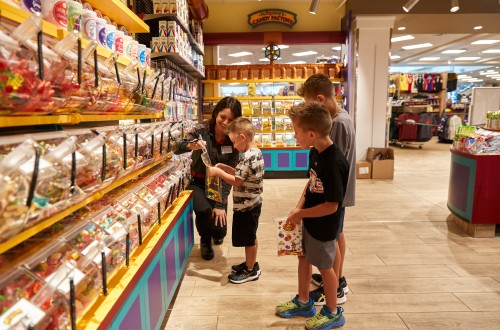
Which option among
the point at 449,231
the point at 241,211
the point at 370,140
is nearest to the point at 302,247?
the point at 241,211

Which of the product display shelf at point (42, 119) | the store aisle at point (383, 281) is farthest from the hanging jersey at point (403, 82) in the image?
the product display shelf at point (42, 119)

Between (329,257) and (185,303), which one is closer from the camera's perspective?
(329,257)

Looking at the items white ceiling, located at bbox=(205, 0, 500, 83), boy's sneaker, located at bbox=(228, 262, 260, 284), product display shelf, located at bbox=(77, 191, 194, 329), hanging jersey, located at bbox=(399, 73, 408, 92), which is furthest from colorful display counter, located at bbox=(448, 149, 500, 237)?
hanging jersey, located at bbox=(399, 73, 408, 92)

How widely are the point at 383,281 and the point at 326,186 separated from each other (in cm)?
137

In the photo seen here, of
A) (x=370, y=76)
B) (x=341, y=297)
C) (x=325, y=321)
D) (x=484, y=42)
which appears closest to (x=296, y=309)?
(x=325, y=321)

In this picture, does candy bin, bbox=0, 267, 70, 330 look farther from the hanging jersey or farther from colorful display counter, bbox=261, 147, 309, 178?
the hanging jersey

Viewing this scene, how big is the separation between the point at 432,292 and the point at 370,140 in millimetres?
4981

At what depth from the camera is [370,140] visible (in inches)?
287

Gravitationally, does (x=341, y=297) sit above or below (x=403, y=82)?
below

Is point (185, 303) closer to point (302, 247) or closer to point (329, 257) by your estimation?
point (302, 247)

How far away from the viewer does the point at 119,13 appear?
2146 mm

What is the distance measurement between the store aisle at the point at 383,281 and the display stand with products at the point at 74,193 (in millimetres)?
538

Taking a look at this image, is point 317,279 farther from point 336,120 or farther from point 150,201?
point 150,201

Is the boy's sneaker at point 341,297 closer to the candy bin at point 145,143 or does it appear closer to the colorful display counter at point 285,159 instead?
the candy bin at point 145,143
